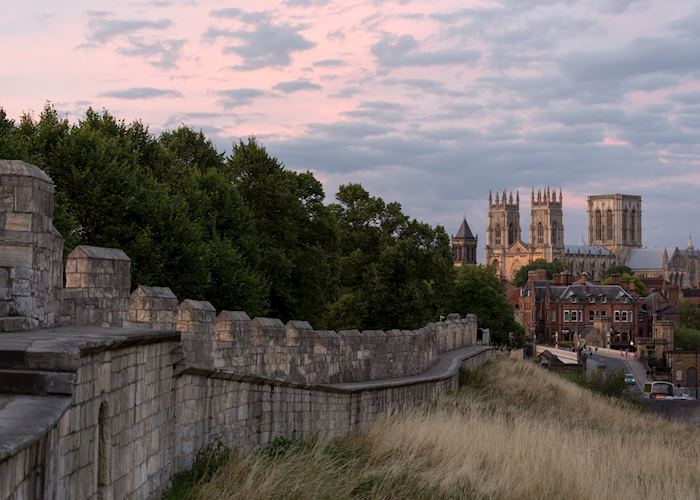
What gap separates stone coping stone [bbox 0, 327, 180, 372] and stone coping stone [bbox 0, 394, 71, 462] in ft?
0.73

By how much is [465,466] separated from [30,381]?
1104cm

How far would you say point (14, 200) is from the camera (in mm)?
9828

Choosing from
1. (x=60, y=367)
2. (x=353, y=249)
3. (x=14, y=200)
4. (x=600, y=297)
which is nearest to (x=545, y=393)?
(x=353, y=249)

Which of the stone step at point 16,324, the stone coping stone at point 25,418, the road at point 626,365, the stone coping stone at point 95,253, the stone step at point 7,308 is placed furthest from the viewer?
the road at point 626,365

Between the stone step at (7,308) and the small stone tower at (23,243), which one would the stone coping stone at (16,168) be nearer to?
the small stone tower at (23,243)

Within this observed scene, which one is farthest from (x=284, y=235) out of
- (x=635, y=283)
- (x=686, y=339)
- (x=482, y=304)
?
(x=635, y=283)

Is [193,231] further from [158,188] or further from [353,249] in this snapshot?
[353,249]

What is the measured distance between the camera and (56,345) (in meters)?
→ 7.35

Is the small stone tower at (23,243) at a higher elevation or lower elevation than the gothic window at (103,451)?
higher

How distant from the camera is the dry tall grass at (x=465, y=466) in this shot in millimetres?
12539

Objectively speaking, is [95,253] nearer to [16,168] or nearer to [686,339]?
[16,168]

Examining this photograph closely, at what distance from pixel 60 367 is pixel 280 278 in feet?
120

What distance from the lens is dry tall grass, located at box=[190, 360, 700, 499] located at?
12539mm

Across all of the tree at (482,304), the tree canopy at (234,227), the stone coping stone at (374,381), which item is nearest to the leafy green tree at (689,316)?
the tree at (482,304)
